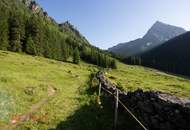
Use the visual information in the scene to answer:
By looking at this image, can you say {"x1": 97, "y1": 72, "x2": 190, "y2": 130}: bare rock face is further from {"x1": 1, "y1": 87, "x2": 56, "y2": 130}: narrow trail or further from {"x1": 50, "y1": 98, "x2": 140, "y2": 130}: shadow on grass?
{"x1": 1, "y1": 87, "x2": 56, "y2": 130}: narrow trail

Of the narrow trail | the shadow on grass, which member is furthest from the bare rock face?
the narrow trail

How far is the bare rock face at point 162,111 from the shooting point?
14.8 m

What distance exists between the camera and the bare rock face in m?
14.8

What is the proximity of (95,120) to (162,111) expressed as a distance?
21.2 ft

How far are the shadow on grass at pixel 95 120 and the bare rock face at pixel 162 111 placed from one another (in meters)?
1.03

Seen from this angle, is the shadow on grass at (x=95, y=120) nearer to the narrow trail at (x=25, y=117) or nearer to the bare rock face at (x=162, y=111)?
the bare rock face at (x=162, y=111)

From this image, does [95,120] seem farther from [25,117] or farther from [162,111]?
[162,111]

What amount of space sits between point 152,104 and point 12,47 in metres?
104

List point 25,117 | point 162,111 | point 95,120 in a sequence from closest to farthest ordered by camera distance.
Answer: point 162,111 < point 95,120 < point 25,117

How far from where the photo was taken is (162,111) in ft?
53.4

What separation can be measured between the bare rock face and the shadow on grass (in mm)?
1032

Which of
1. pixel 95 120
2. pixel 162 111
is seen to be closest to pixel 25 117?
pixel 95 120

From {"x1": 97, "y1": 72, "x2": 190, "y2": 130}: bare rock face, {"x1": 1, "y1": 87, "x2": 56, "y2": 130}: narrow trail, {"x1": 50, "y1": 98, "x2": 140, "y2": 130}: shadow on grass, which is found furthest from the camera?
{"x1": 50, "y1": 98, "x2": 140, "y2": 130}: shadow on grass

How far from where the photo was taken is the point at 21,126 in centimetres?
1895
